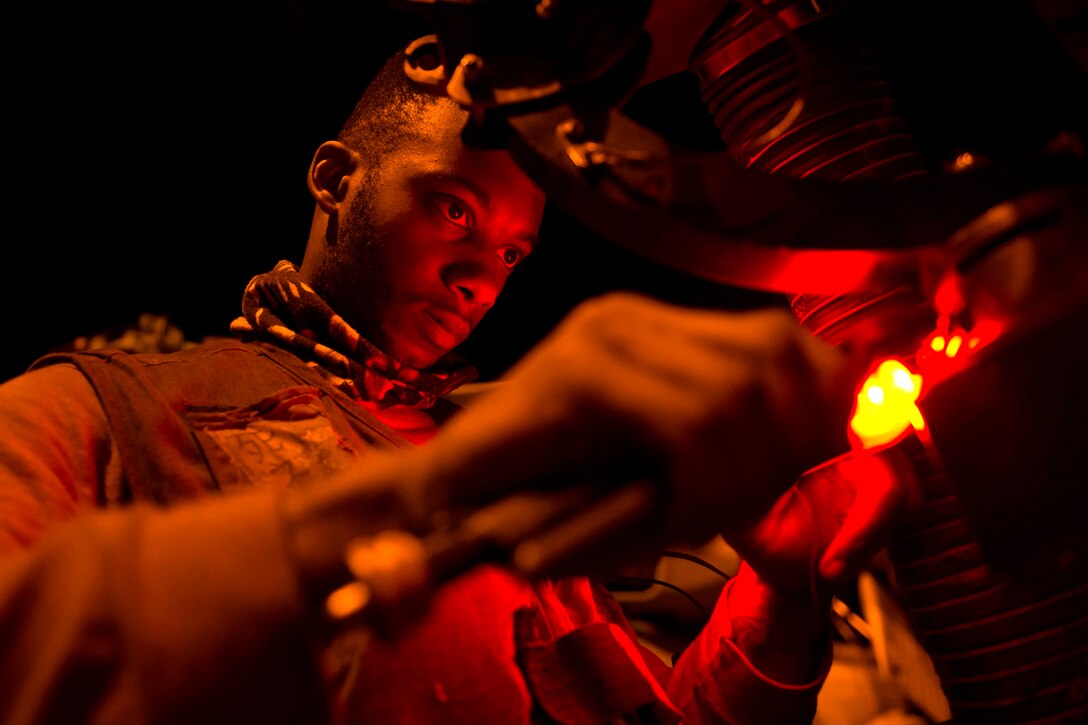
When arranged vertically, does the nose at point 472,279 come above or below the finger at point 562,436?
above

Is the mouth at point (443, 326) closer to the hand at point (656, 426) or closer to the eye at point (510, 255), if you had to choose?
the eye at point (510, 255)

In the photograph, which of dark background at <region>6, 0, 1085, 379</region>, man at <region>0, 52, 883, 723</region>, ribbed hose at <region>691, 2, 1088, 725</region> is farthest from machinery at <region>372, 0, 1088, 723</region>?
dark background at <region>6, 0, 1085, 379</region>

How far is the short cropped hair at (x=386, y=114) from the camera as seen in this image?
5.42ft

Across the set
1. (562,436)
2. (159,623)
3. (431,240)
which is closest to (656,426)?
(562,436)

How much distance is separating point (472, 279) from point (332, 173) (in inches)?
17.1

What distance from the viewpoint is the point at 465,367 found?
1739 mm

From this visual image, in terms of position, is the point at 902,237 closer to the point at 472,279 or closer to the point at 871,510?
the point at 871,510

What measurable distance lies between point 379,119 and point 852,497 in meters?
1.17

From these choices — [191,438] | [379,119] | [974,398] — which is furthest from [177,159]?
[974,398]

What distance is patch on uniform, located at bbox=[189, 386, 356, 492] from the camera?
1.07 meters

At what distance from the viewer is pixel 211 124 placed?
2.23 metres

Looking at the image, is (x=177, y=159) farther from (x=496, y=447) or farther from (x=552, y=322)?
(x=496, y=447)

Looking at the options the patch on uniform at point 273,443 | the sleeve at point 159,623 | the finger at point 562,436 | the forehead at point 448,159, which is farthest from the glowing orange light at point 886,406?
the forehead at point 448,159

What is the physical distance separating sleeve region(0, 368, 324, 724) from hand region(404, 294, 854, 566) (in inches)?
4.9
